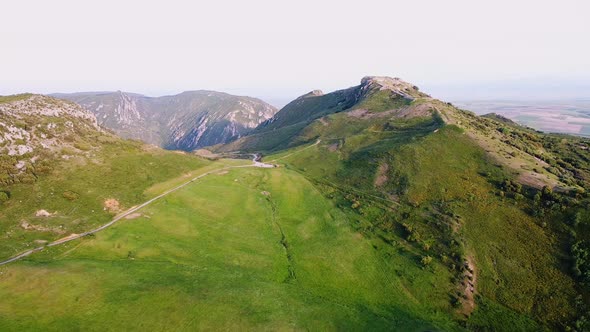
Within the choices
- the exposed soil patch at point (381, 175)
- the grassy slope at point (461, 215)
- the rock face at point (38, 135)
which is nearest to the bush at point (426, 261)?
the grassy slope at point (461, 215)

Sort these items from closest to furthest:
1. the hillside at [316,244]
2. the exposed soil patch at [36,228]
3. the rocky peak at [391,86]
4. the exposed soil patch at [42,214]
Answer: the hillside at [316,244]
the exposed soil patch at [36,228]
the exposed soil patch at [42,214]
the rocky peak at [391,86]

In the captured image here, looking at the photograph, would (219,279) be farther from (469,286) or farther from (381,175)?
(381,175)

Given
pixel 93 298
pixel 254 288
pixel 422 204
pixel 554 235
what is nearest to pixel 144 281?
pixel 93 298

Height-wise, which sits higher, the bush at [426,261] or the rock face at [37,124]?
the rock face at [37,124]

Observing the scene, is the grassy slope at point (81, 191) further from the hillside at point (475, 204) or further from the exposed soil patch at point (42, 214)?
→ the hillside at point (475, 204)

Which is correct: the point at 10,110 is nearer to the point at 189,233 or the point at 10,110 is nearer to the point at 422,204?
the point at 189,233

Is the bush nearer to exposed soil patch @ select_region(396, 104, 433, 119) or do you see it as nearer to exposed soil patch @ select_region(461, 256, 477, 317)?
exposed soil patch @ select_region(461, 256, 477, 317)
